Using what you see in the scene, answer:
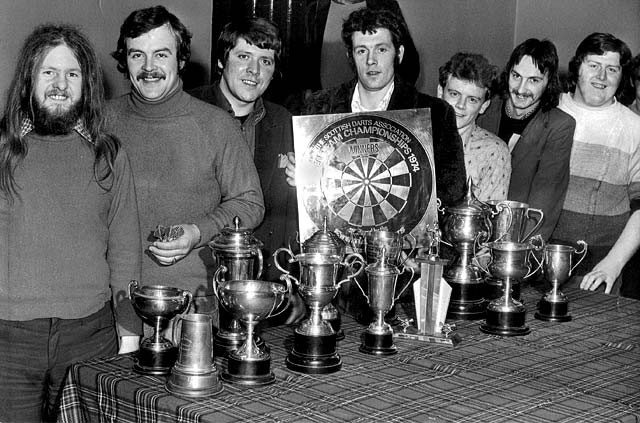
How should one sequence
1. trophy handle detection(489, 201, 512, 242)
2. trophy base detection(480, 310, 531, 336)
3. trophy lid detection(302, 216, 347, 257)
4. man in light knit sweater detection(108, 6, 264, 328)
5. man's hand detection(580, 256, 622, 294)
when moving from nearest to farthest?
trophy lid detection(302, 216, 347, 257)
trophy base detection(480, 310, 531, 336)
man in light knit sweater detection(108, 6, 264, 328)
trophy handle detection(489, 201, 512, 242)
man's hand detection(580, 256, 622, 294)

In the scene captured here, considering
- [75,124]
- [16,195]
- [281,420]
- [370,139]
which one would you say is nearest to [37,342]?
[16,195]

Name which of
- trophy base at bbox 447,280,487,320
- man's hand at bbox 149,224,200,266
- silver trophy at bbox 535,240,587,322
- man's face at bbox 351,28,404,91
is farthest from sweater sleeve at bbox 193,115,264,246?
silver trophy at bbox 535,240,587,322

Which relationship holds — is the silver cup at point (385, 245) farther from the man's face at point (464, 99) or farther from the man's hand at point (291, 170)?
the man's face at point (464, 99)

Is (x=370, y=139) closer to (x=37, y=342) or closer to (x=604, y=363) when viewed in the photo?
(x=604, y=363)

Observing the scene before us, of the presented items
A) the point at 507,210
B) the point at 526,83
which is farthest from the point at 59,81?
the point at 526,83

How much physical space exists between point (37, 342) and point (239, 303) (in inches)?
27.0

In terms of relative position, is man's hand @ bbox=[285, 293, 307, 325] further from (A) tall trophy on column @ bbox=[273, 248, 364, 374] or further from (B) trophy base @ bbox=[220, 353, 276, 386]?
(B) trophy base @ bbox=[220, 353, 276, 386]

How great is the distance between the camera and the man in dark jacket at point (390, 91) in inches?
140

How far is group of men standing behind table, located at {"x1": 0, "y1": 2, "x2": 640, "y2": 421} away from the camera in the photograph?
2.69m

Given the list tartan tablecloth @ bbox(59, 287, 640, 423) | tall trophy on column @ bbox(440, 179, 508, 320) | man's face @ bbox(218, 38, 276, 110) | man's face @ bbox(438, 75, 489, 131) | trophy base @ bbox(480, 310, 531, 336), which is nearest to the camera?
tartan tablecloth @ bbox(59, 287, 640, 423)

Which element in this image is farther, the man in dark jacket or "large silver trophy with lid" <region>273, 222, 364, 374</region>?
the man in dark jacket

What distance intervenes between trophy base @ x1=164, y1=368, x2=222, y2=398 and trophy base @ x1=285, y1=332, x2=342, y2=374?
292 mm

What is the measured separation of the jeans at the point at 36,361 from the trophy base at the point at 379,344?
0.81 m

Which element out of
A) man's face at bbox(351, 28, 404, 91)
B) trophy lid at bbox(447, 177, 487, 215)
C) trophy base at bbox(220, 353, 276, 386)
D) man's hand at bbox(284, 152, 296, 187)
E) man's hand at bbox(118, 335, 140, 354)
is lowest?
man's hand at bbox(118, 335, 140, 354)
